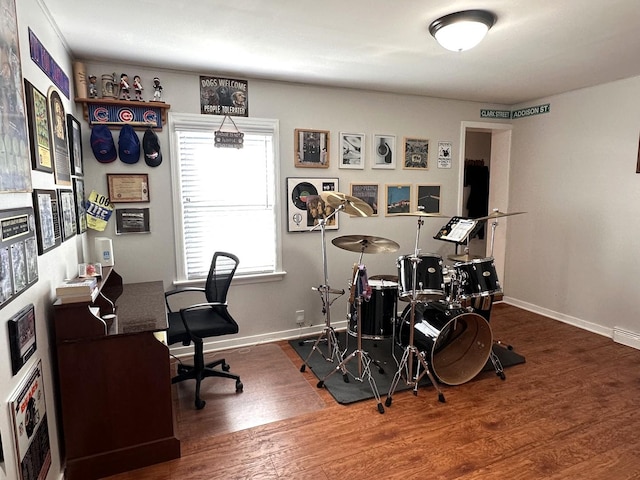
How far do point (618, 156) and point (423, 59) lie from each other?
2225mm

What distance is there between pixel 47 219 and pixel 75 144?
104 centimetres

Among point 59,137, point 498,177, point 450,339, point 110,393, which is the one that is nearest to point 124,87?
point 59,137

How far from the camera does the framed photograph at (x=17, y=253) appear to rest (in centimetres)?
128

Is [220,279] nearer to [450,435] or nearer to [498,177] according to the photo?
[450,435]

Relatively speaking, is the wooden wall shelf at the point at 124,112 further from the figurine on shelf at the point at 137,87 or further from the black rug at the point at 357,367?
the black rug at the point at 357,367

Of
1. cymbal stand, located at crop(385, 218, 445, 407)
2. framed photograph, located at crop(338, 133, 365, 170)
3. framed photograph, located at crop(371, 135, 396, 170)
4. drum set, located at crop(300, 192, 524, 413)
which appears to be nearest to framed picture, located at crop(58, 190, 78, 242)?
drum set, located at crop(300, 192, 524, 413)

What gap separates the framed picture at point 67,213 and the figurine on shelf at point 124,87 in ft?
3.14

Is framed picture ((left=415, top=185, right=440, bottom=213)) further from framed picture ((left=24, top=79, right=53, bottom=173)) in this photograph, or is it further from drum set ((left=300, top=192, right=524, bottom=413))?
framed picture ((left=24, top=79, right=53, bottom=173))

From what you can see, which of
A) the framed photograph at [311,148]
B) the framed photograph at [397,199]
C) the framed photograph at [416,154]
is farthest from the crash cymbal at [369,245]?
the framed photograph at [416,154]

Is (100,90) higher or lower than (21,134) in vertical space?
A: higher

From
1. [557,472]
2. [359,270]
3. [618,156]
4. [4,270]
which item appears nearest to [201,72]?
[359,270]

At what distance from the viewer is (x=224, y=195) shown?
3398 millimetres

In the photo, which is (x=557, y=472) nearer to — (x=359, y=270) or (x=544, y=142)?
(x=359, y=270)

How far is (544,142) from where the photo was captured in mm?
4223
